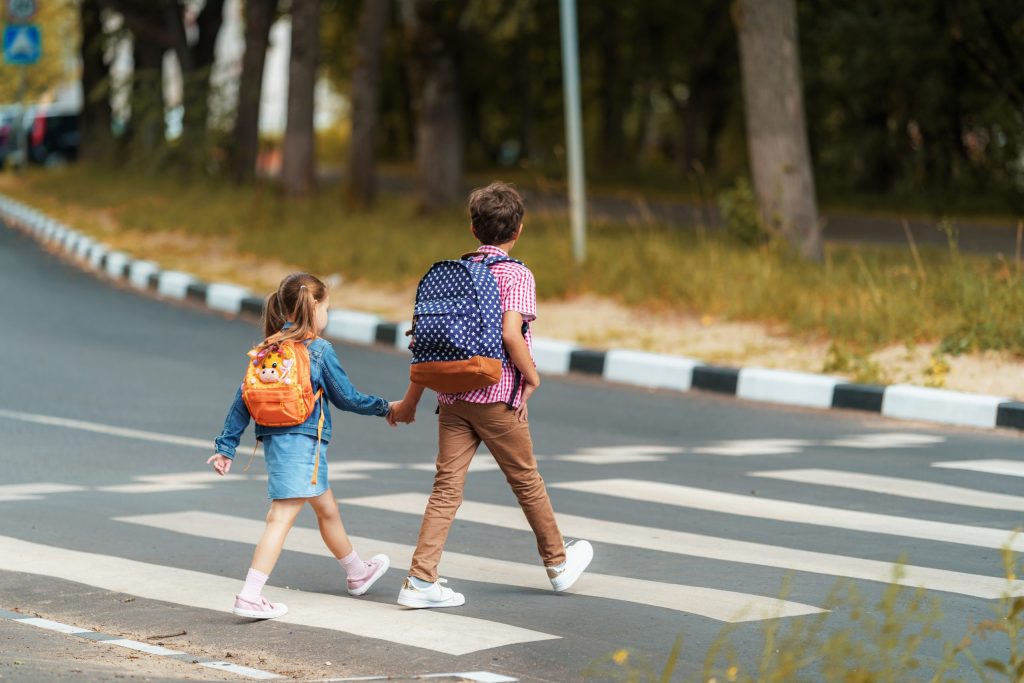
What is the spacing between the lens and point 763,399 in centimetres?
1155

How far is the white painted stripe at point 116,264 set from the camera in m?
19.6

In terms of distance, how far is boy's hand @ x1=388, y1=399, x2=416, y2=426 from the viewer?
5957 mm

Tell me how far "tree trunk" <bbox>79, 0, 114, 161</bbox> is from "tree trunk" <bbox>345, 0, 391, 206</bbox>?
51.5 ft

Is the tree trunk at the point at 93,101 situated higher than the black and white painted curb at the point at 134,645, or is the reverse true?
the tree trunk at the point at 93,101

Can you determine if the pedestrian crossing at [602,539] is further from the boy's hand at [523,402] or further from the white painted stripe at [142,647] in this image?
the boy's hand at [523,402]

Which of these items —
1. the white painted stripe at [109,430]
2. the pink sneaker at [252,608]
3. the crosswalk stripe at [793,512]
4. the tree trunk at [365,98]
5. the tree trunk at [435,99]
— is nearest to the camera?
the pink sneaker at [252,608]

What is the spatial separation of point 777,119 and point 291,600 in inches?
401

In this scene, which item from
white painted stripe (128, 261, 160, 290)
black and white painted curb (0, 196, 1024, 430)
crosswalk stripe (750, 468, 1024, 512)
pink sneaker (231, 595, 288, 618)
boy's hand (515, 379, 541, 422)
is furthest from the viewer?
white painted stripe (128, 261, 160, 290)

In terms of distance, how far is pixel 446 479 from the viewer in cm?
589

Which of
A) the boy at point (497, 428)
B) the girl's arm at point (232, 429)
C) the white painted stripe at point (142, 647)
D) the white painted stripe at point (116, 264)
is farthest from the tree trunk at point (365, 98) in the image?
the white painted stripe at point (142, 647)

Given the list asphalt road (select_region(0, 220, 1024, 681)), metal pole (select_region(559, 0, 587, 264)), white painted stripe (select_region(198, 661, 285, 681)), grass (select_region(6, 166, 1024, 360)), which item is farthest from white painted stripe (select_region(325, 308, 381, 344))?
white painted stripe (select_region(198, 661, 285, 681))

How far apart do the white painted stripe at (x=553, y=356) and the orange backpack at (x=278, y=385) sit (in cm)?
726

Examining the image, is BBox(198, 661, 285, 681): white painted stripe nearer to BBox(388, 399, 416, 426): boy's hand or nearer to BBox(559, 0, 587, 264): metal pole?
BBox(388, 399, 416, 426): boy's hand

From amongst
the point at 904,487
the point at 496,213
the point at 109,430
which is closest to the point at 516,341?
the point at 496,213
